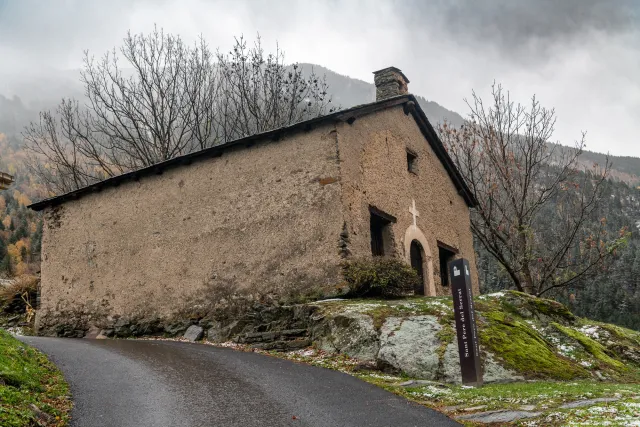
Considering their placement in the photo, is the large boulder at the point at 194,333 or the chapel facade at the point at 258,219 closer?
the chapel facade at the point at 258,219

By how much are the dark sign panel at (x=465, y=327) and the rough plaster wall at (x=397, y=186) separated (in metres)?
4.50

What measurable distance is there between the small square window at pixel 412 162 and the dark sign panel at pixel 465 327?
8860mm

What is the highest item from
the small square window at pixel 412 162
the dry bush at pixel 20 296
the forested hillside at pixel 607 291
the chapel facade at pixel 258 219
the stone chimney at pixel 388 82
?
the stone chimney at pixel 388 82

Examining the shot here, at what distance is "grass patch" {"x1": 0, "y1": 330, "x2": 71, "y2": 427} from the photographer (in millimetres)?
5148

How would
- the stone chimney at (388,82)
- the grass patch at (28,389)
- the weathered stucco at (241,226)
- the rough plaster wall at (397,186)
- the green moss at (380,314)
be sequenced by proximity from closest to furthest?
the grass patch at (28,389) → the green moss at (380,314) → the weathered stucco at (241,226) → the rough plaster wall at (397,186) → the stone chimney at (388,82)

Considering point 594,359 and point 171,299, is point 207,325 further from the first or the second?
point 594,359

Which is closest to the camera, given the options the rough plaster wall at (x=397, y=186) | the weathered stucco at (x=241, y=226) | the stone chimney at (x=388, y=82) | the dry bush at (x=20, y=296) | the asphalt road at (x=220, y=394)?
the asphalt road at (x=220, y=394)

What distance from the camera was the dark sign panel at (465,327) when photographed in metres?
7.85

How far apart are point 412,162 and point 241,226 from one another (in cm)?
622

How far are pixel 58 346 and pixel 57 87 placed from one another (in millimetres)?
159590

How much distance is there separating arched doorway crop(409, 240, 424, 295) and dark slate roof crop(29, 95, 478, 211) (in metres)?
4.06

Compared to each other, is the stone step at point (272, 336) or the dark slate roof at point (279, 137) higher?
the dark slate roof at point (279, 137)

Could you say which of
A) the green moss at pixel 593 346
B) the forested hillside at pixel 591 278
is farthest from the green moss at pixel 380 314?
the forested hillside at pixel 591 278

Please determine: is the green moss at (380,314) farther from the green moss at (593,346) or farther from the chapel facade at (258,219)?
the green moss at (593,346)
